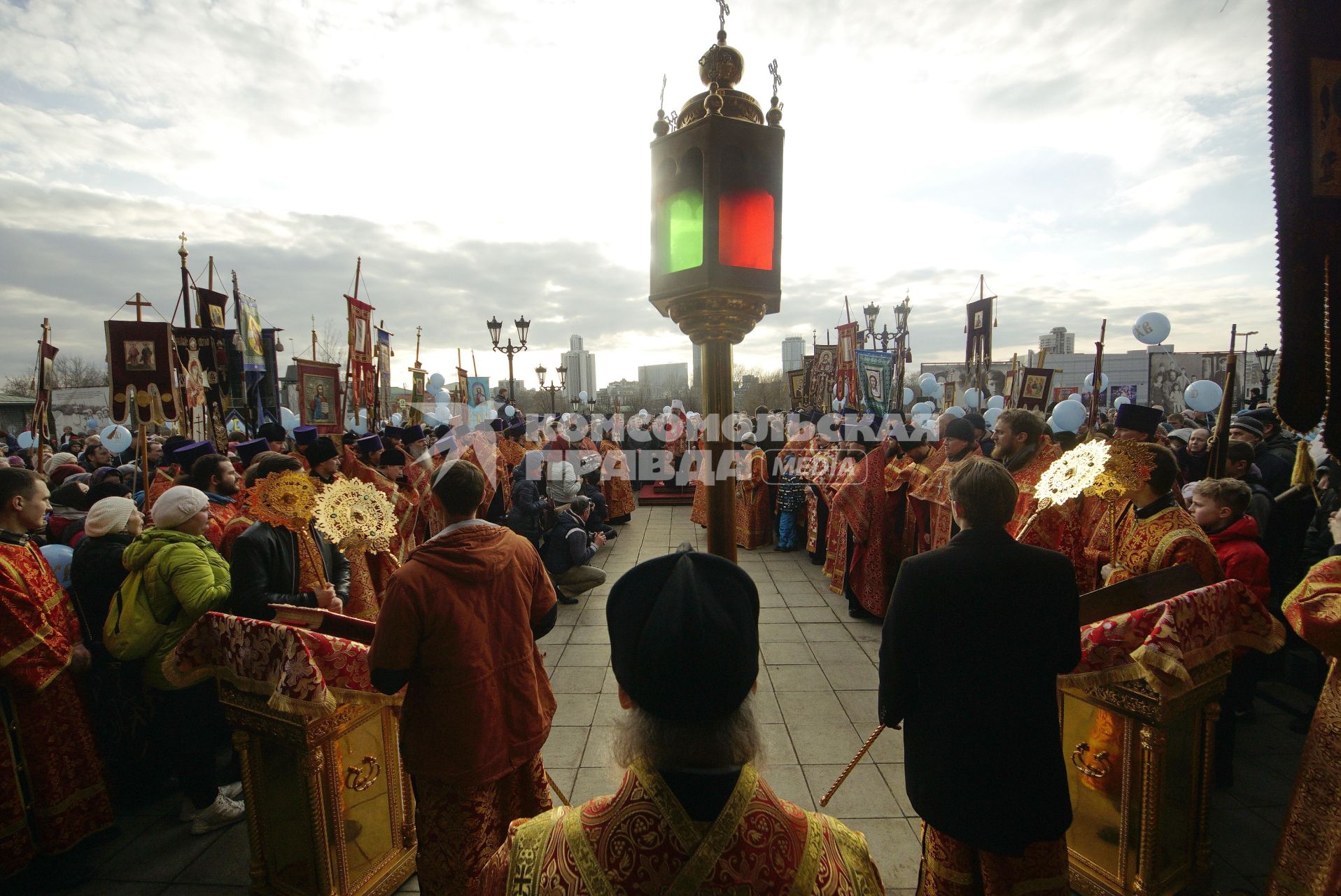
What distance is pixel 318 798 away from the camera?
2830mm

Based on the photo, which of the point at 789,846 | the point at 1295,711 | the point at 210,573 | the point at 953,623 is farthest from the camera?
the point at 1295,711

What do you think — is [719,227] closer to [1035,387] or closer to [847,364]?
[1035,387]

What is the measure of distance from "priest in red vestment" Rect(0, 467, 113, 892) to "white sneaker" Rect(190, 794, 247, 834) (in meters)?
0.47

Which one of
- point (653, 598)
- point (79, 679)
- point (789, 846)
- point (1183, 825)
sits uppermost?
point (653, 598)

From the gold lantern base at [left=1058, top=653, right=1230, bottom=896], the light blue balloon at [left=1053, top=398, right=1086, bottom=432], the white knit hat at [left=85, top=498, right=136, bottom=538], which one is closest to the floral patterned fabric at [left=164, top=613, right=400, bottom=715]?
the white knit hat at [left=85, top=498, right=136, bottom=538]

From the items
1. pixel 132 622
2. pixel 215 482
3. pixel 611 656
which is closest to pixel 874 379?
pixel 215 482

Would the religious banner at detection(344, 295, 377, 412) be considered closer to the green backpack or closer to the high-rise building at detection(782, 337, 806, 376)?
the green backpack

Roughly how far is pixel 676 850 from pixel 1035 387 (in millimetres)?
11450

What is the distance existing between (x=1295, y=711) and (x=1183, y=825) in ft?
10.3

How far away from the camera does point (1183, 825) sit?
298 cm

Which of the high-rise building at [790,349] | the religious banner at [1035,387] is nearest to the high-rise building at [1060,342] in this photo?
the high-rise building at [790,349]

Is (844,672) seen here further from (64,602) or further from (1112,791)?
(64,602)

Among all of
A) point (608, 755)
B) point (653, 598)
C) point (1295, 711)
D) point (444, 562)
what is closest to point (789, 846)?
point (608, 755)

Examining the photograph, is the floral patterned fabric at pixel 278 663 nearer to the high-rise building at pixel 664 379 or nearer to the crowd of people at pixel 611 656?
the crowd of people at pixel 611 656
